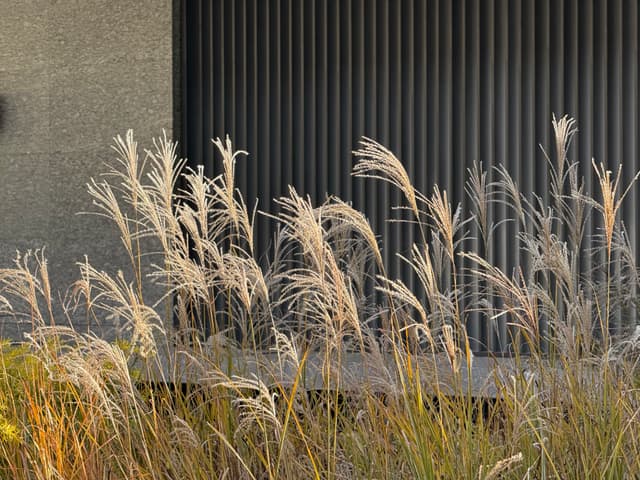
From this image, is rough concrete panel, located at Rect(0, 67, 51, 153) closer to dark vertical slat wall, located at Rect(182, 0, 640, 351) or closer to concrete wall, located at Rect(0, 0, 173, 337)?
concrete wall, located at Rect(0, 0, 173, 337)

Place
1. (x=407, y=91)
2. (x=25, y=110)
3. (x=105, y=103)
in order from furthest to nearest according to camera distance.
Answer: (x=25, y=110) < (x=105, y=103) < (x=407, y=91)

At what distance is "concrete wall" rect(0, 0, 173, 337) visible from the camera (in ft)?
16.8

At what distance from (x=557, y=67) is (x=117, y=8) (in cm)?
260

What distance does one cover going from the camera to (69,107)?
5.30 meters

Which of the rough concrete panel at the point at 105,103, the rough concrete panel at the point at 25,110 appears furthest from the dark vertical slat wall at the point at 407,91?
the rough concrete panel at the point at 25,110

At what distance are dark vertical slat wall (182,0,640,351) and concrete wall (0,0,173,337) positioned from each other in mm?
255

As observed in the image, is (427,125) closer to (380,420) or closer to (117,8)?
(117,8)

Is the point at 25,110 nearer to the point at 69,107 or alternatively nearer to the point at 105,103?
the point at 69,107

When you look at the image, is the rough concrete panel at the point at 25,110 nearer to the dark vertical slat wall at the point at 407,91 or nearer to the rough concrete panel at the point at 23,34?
the rough concrete panel at the point at 23,34

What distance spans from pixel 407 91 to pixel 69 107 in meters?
2.08

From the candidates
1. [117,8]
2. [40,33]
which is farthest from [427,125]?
[40,33]

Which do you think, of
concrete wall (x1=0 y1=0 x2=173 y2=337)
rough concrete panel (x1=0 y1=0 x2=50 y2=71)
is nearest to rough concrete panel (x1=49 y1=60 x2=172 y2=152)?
concrete wall (x1=0 y1=0 x2=173 y2=337)

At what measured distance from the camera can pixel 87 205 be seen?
529 cm

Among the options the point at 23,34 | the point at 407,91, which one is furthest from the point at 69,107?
the point at 407,91
